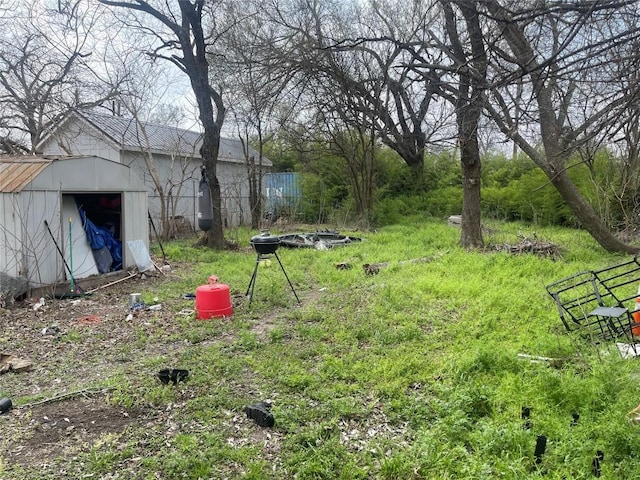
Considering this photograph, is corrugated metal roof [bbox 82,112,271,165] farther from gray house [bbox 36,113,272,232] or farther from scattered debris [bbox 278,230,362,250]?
scattered debris [bbox 278,230,362,250]

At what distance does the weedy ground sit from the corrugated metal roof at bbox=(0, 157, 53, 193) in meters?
1.67

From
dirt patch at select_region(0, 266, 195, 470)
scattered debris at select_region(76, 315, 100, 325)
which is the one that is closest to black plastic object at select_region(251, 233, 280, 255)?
dirt patch at select_region(0, 266, 195, 470)

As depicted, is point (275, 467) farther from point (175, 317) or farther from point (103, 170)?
point (103, 170)

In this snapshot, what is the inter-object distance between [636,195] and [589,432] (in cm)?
1013

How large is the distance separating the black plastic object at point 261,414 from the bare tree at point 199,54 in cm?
824

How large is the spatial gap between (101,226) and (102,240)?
2.41ft

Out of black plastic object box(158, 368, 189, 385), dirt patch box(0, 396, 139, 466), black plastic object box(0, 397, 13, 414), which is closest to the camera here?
dirt patch box(0, 396, 139, 466)

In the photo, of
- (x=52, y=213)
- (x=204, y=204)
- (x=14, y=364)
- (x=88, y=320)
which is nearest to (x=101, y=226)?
(x=52, y=213)

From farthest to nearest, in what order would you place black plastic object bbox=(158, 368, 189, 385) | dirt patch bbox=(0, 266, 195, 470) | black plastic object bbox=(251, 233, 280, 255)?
black plastic object bbox=(251, 233, 280, 255)
black plastic object bbox=(158, 368, 189, 385)
dirt patch bbox=(0, 266, 195, 470)

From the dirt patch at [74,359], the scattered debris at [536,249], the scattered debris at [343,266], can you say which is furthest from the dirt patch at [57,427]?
the scattered debris at [536,249]

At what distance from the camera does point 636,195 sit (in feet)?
34.8

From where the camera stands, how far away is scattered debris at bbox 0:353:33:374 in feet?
13.3

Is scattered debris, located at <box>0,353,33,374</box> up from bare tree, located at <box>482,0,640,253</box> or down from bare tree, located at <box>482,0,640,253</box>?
down

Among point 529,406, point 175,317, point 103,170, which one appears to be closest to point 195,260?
point 103,170
